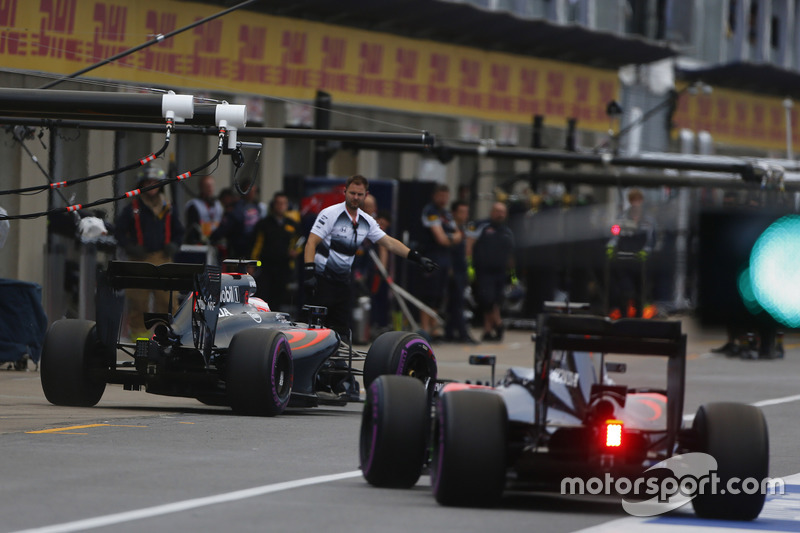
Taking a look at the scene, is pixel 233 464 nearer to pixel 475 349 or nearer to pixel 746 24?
pixel 475 349

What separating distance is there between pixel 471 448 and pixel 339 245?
6902 mm

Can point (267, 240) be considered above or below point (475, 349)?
above

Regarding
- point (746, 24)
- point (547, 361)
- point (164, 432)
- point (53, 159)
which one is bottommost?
point (164, 432)

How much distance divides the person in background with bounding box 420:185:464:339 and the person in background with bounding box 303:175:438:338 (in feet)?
26.6

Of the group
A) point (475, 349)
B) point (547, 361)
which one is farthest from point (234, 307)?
point (475, 349)

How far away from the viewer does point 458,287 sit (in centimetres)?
2256

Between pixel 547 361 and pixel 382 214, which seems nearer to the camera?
pixel 547 361

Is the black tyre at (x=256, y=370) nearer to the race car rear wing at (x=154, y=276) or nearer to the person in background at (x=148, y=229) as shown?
the race car rear wing at (x=154, y=276)

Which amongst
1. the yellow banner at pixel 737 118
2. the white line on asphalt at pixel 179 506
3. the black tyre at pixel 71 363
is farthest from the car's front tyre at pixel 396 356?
the yellow banner at pixel 737 118

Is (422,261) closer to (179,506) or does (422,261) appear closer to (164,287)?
(164,287)

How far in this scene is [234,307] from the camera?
12.5 metres

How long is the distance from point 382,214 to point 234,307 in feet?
28.8

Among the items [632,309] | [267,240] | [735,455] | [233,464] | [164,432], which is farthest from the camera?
[632,309]

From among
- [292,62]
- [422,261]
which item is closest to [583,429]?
[422,261]
